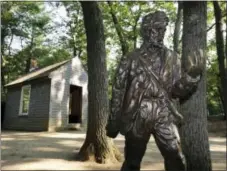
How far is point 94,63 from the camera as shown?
32.4 feet

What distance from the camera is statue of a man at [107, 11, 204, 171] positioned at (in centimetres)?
350

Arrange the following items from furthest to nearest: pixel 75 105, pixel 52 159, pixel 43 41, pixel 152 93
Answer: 1. pixel 43 41
2. pixel 75 105
3. pixel 52 159
4. pixel 152 93

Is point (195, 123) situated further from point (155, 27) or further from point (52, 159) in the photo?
point (52, 159)

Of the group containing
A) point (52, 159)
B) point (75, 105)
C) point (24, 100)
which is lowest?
point (52, 159)

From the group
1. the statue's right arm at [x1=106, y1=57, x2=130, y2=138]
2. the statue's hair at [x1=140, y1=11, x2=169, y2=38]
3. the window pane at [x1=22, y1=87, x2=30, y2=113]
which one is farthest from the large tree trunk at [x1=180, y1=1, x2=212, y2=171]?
the window pane at [x1=22, y1=87, x2=30, y2=113]

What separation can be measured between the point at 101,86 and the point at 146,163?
258 cm

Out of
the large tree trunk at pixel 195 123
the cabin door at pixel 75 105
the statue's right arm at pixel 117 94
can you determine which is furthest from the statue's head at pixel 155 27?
the cabin door at pixel 75 105

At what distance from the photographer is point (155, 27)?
3.64 metres

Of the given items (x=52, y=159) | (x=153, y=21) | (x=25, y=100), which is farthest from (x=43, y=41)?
(x=153, y=21)

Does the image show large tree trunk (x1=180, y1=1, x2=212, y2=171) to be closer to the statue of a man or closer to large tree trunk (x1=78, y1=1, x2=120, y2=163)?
large tree trunk (x1=78, y1=1, x2=120, y2=163)

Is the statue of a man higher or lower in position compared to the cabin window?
lower

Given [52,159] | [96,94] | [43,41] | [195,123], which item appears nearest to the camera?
[195,123]

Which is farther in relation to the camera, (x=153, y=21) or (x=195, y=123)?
(x=195, y=123)

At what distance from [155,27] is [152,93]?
684 mm
